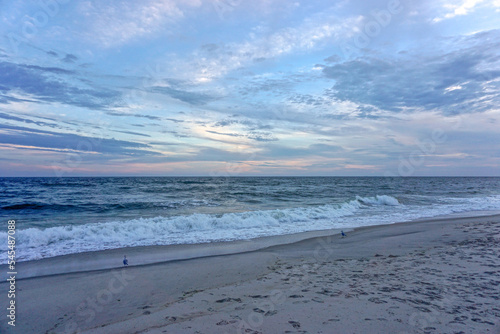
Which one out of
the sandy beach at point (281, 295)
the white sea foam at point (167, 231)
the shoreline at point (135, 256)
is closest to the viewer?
the sandy beach at point (281, 295)

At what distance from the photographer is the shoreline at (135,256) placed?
7.98m

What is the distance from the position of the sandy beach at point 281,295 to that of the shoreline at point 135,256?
0.44 metres

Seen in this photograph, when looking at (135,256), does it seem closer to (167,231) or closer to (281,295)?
(167,231)

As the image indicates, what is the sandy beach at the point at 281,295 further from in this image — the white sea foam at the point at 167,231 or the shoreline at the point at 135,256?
the white sea foam at the point at 167,231

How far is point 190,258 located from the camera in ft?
29.6

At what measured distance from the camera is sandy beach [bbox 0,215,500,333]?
14.3 ft

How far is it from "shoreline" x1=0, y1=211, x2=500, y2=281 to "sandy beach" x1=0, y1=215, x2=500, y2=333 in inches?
17.4

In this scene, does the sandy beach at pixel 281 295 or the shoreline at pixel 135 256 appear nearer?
the sandy beach at pixel 281 295

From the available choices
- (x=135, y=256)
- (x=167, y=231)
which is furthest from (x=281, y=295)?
(x=167, y=231)

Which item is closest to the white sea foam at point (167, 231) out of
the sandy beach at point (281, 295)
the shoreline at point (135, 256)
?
the shoreline at point (135, 256)

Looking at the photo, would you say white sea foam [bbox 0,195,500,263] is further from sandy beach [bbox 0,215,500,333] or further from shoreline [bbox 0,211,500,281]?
sandy beach [bbox 0,215,500,333]

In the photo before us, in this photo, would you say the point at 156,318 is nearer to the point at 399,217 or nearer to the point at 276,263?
the point at 276,263

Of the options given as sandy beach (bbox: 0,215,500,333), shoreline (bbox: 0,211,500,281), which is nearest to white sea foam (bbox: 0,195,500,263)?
shoreline (bbox: 0,211,500,281)

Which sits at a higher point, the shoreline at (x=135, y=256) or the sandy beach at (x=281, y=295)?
the sandy beach at (x=281, y=295)
